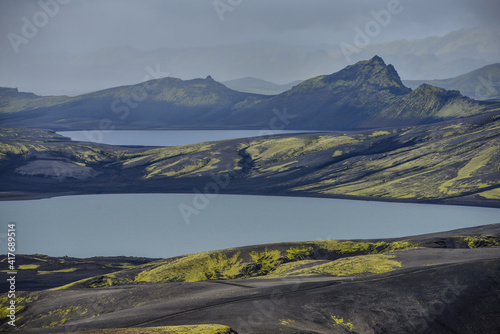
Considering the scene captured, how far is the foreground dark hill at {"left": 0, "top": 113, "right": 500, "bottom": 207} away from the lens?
58.9m

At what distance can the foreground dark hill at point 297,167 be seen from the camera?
58875mm

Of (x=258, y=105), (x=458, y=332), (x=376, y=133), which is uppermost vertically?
(x=258, y=105)

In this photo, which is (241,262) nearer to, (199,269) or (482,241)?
(199,269)

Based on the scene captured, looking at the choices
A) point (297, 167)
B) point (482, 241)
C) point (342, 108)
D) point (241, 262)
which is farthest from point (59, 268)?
point (342, 108)

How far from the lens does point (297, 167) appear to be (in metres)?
72.0

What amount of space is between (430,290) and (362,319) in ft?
8.80

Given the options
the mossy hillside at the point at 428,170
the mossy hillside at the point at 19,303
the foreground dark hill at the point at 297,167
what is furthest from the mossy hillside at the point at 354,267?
the mossy hillside at the point at 428,170

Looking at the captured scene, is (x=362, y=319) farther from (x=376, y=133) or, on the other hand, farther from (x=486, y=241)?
(x=376, y=133)

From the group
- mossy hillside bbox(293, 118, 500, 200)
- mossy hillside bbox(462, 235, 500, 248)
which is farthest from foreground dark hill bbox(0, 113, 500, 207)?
mossy hillside bbox(462, 235, 500, 248)

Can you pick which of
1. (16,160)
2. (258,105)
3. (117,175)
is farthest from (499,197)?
(258,105)

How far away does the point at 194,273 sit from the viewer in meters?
24.2

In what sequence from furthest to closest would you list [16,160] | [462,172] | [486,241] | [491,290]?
1. [16,160]
2. [462,172]
3. [486,241]
4. [491,290]

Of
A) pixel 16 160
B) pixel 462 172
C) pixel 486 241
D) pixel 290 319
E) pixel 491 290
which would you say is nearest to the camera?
pixel 290 319

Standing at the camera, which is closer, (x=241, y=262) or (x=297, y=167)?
(x=241, y=262)
